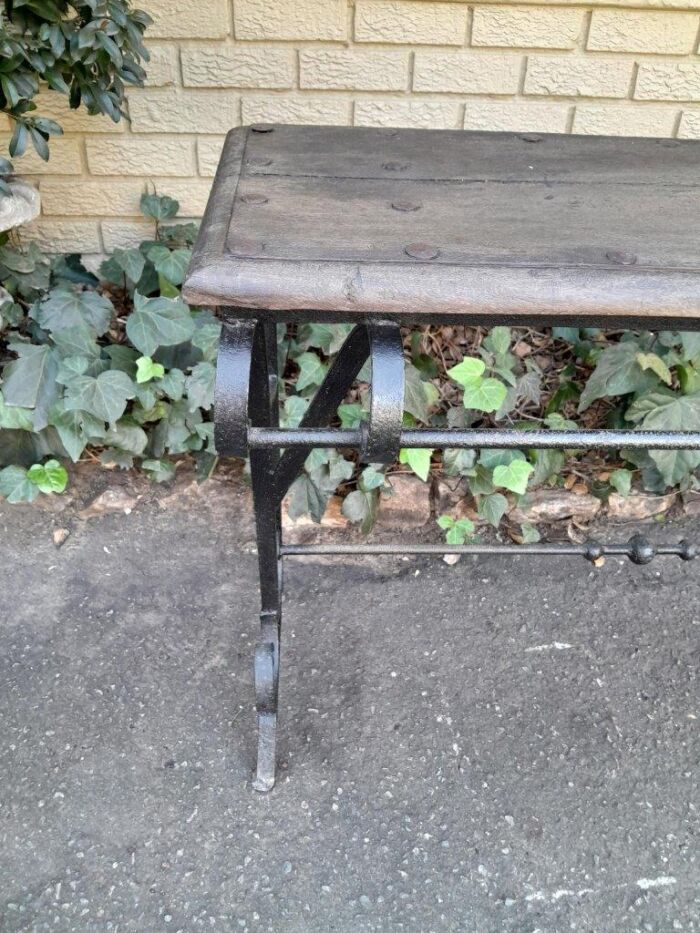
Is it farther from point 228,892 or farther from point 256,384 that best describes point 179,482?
point 228,892

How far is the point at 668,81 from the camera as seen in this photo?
2330 mm

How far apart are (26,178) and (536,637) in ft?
6.61

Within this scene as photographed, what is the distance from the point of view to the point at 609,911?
4.72 feet

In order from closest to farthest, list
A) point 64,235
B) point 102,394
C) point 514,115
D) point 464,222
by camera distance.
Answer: point 464,222, point 102,394, point 514,115, point 64,235

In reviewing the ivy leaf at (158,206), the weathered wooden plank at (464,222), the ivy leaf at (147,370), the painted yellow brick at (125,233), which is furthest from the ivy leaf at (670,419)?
the painted yellow brick at (125,233)

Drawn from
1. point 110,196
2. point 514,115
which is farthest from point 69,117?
point 514,115

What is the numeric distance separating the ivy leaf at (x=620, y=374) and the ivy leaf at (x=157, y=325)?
1.10 metres

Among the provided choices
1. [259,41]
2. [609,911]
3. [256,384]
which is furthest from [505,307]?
[259,41]

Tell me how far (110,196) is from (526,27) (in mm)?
1336

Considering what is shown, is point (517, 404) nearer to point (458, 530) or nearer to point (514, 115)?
point (458, 530)

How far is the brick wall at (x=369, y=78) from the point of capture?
7.22 ft

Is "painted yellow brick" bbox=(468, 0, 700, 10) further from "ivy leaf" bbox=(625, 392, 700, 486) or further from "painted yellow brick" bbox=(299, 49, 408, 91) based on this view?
"ivy leaf" bbox=(625, 392, 700, 486)

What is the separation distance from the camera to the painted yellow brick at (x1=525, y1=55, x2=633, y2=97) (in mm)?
2293

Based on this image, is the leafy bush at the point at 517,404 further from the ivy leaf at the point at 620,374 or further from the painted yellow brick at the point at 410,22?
the painted yellow brick at the point at 410,22
